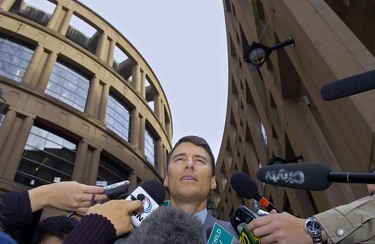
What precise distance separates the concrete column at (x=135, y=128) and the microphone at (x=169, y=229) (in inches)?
960

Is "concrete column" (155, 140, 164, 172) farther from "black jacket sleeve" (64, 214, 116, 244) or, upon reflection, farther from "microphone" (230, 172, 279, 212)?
"black jacket sleeve" (64, 214, 116, 244)

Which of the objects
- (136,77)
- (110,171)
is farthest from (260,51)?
(136,77)

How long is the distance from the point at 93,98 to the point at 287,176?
75.8 feet

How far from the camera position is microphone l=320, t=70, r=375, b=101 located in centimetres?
163

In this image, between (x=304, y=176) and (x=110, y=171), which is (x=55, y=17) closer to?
(x=110, y=171)

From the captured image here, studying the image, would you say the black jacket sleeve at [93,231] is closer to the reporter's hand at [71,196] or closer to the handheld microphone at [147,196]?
the handheld microphone at [147,196]

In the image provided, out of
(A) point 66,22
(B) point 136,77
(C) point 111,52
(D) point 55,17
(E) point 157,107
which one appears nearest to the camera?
(D) point 55,17

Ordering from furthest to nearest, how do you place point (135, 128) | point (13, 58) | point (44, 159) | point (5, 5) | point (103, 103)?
point (135, 128) < point (103, 103) < point (5, 5) < point (13, 58) < point (44, 159)

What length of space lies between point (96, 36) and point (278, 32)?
22.2 metres

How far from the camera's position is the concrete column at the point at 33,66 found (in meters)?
20.7

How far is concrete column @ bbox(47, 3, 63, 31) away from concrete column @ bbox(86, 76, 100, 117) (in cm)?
474

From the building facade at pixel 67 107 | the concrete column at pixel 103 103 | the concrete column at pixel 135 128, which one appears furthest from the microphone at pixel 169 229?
the concrete column at pixel 135 128

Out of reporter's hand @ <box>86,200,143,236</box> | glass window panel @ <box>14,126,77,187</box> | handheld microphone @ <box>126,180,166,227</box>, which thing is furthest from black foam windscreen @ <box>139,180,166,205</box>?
glass window panel @ <box>14,126,77,187</box>

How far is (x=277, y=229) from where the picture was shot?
2010mm
